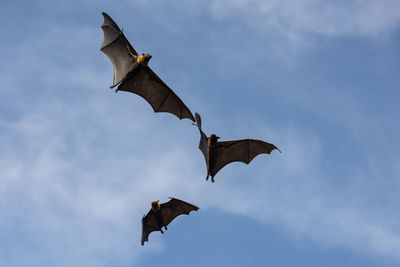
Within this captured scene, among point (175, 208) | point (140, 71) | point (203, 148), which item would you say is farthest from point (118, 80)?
point (175, 208)

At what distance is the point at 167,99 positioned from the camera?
3108cm

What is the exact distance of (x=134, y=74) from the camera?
29.5 m

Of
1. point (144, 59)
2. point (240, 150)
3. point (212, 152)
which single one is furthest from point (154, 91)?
point (240, 150)

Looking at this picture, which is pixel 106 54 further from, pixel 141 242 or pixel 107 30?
pixel 141 242

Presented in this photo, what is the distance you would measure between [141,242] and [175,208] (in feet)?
11.2

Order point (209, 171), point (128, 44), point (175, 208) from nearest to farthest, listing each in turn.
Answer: point (128, 44) → point (209, 171) → point (175, 208)

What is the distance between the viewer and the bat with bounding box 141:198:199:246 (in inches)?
1291

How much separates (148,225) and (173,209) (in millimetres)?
2154

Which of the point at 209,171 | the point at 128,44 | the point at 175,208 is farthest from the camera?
the point at 175,208

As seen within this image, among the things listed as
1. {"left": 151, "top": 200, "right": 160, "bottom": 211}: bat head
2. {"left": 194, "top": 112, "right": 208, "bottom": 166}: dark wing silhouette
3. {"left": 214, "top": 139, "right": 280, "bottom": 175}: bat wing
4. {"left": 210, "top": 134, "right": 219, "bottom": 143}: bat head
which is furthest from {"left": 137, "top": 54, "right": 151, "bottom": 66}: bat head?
{"left": 151, "top": 200, "right": 160, "bottom": 211}: bat head

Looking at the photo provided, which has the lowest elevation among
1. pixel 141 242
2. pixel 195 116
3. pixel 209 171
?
pixel 141 242

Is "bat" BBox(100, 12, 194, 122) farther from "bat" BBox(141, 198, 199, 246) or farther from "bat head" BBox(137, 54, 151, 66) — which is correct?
"bat" BBox(141, 198, 199, 246)

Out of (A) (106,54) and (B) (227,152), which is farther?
(B) (227,152)

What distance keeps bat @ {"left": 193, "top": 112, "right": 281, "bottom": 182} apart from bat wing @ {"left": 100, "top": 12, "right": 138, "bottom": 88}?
5.02 meters
